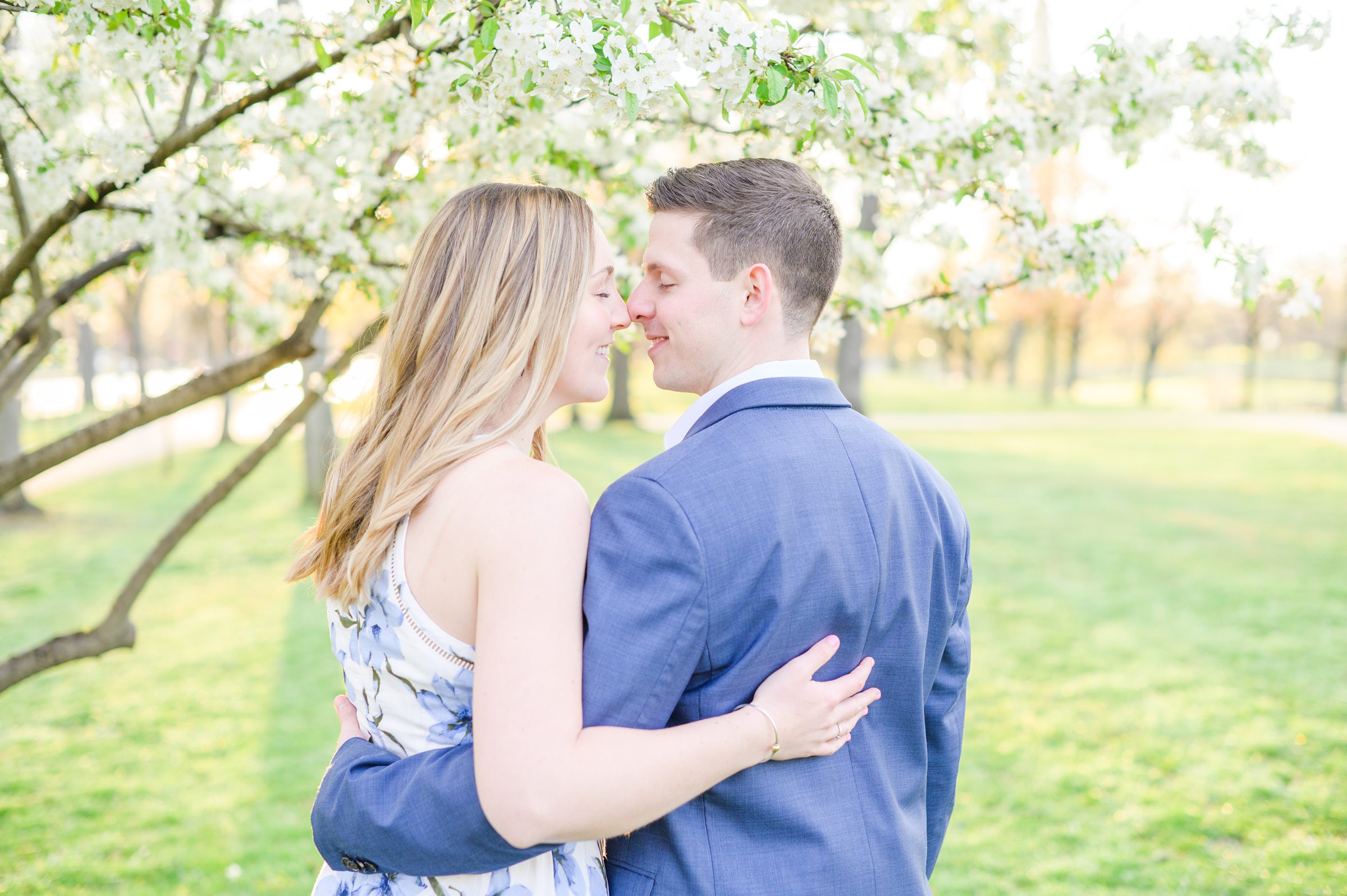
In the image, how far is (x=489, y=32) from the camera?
1782 mm

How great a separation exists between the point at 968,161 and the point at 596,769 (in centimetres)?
219

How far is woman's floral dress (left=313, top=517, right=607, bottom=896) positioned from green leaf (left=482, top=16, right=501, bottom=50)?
0.88 metres

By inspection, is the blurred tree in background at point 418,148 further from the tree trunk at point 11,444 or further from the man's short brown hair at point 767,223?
the tree trunk at point 11,444

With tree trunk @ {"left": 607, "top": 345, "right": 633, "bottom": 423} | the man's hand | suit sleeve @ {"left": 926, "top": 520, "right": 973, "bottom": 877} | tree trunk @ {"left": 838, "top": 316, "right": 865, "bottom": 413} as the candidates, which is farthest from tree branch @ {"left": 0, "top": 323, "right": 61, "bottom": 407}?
tree trunk @ {"left": 607, "top": 345, "right": 633, "bottom": 423}

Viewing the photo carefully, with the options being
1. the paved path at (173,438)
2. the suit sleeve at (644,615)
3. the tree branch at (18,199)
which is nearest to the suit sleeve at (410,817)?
the suit sleeve at (644,615)

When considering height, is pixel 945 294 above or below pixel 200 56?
below

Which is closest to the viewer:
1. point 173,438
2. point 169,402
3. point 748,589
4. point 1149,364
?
point 748,589

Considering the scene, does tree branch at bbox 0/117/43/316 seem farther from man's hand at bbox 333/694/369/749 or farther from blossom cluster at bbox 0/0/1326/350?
man's hand at bbox 333/694/369/749

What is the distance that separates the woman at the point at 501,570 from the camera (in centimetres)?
152

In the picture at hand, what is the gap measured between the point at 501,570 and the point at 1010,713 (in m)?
5.56

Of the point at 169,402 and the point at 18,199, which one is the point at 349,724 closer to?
the point at 169,402

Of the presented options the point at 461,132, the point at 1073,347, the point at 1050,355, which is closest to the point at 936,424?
the point at 1050,355

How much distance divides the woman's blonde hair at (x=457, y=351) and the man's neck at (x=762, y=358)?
32cm

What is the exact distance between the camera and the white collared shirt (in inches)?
75.1
